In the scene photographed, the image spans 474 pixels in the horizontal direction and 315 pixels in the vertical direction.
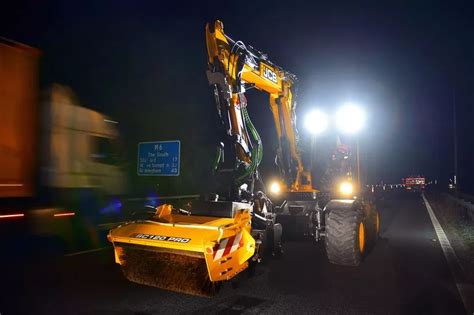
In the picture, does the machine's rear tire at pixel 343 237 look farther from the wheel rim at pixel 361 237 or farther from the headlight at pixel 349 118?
the headlight at pixel 349 118

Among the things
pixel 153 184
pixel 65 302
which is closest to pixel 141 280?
pixel 65 302

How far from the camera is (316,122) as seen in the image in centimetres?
923

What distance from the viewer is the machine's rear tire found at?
6.96 metres

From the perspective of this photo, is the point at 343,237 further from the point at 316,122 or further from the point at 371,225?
the point at 316,122

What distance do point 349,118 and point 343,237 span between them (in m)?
3.41

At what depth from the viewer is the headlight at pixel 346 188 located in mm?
9055

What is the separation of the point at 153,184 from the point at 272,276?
28.3 ft

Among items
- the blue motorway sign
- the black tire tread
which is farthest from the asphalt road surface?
the blue motorway sign

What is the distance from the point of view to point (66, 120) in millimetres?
8609

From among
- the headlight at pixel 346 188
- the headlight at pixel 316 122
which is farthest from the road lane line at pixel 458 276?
the headlight at pixel 316 122

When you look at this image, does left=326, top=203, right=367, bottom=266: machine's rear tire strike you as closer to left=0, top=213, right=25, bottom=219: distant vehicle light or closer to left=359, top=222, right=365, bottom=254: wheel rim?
left=359, top=222, right=365, bottom=254: wheel rim

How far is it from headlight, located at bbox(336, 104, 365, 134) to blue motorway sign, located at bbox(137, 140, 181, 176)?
4097 mm

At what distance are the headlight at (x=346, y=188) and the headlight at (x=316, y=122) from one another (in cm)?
148

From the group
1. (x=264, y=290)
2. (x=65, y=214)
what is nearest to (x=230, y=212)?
(x=264, y=290)
